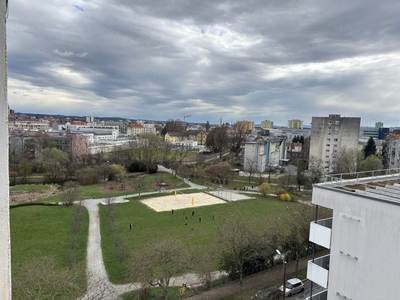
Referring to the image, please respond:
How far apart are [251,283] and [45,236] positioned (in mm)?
14144

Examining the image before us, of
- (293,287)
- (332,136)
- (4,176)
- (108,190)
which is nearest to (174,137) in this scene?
(332,136)

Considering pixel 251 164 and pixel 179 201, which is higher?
pixel 251 164

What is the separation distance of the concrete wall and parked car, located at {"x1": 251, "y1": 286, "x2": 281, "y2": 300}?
4139 millimetres

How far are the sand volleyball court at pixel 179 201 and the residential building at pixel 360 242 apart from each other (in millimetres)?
18944

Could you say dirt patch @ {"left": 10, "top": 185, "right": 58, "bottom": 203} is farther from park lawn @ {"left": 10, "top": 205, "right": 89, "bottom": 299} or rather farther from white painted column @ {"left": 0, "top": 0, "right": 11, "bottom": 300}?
white painted column @ {"left": 0, "top": 0, "right": 11, "bottom": 300}

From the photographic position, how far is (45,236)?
64.6ft

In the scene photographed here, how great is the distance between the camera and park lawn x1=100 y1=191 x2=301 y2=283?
56.3 feet

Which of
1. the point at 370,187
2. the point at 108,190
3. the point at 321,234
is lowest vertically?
the point at 108,190

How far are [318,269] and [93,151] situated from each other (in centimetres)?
5539

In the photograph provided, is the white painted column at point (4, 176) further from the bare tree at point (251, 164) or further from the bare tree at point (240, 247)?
the bare tree at point (251, 164)

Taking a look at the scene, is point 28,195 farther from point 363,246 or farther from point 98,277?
point 363,246

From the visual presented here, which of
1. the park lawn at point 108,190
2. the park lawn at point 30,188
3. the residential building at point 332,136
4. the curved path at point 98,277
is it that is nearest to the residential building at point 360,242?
the curved path at point 98,277

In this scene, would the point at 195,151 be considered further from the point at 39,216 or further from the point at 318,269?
the point at 318,269

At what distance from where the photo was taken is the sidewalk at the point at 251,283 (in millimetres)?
13602
